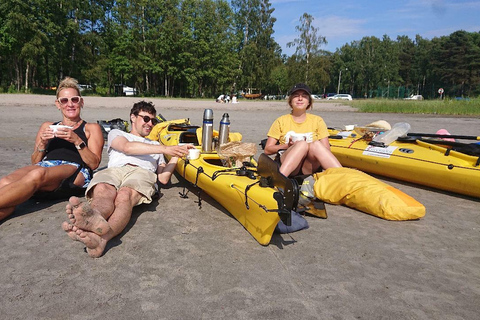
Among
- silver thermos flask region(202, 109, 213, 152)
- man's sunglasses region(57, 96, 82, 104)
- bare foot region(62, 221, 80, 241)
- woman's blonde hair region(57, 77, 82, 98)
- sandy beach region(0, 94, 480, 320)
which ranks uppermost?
woman's blonde hair region(57, 77, 82, 98)

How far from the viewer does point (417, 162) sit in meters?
4.75

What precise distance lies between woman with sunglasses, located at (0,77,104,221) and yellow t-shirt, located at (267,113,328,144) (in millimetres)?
2294

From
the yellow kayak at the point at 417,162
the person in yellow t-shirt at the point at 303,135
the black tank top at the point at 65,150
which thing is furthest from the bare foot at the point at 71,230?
the yellow kayak at the point at 417,162

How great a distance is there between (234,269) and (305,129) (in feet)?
8.25

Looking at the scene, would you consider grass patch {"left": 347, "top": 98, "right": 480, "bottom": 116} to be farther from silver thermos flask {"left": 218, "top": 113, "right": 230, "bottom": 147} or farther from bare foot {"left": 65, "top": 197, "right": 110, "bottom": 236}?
bare foot {"left": 65, "top": 197, "right": 110, "bottom": 236}

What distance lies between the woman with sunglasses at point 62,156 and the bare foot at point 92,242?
100 centimetres

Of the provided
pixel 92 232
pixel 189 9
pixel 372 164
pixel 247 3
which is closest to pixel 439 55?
pixel 247 3

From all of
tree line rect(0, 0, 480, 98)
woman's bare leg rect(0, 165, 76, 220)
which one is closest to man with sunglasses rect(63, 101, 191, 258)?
woman's bare leg rect(0, 165, 76, 220)

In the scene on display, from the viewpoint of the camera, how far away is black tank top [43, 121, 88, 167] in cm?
352

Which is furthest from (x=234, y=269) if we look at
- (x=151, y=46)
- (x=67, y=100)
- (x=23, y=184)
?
(x=151, y=46)

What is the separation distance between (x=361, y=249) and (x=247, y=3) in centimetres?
4712

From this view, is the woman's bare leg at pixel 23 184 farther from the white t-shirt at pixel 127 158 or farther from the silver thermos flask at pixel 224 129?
the silver thermos flask at pixel 224 129

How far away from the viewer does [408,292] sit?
7.59ft

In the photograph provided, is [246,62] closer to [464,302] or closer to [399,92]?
[399,92]
